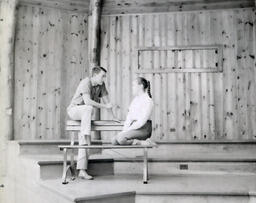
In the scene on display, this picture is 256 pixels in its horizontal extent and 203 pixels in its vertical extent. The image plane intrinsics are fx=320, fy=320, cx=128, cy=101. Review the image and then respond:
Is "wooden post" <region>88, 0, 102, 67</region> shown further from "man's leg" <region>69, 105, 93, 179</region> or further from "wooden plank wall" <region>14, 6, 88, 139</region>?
"man's leg" <region>69, 105, 93, 179</region>

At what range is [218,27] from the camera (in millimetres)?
5684

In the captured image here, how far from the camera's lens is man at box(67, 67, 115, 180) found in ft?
11.8

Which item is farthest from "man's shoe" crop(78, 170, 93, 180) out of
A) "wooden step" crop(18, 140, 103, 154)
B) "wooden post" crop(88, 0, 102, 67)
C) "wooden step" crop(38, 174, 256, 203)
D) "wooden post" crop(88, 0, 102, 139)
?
"wooden post" crop(88, 0, 102, 67)

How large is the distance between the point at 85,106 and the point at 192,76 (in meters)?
2.64

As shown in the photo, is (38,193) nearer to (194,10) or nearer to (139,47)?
(139,47)

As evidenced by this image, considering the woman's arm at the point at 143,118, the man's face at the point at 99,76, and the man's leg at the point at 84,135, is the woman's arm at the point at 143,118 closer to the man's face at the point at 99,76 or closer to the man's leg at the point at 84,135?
the man's leg at the point at 84,135

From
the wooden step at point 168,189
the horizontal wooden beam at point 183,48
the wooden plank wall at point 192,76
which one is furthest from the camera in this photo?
the horizontal wooden beam at point 183,48

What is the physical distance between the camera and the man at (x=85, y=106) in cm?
360

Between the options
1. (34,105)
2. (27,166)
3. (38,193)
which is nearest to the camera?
(38,193)

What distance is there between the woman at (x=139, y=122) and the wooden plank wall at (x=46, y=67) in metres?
2.27

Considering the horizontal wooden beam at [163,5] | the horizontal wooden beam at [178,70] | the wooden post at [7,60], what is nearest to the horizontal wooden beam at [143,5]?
the horizontal wooden beam at [163,5]

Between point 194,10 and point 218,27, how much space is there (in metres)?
0.53

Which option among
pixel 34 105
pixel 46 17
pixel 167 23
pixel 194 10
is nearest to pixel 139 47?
pixel 167 23

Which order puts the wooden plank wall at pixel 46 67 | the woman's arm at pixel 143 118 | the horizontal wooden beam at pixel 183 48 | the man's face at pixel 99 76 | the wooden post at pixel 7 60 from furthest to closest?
the horizontal wooden beam at pixel 183 48
the wooden plank wall at pixel 46 67
the wooden post at pixel 7 60
the man's face at pixel 99 76
the woman's arm at pixel 143 118
